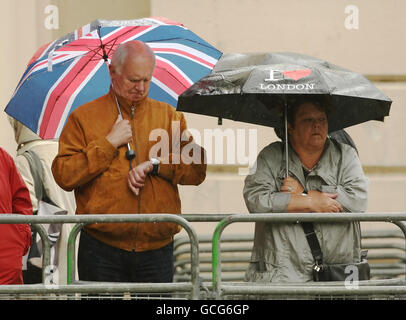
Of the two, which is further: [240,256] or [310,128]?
[240,256]

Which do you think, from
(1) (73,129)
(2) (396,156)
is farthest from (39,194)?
(2) (396,156)

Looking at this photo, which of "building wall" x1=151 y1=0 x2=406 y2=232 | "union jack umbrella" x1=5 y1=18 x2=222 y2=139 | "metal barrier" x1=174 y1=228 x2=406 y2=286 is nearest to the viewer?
"union jack umbrella" x1=5 y1=18 x2=222 y2=139

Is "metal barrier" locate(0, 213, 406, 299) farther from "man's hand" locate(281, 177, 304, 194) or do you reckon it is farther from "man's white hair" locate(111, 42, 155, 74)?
"man's white hair" locate(111, 42, 155, 74)

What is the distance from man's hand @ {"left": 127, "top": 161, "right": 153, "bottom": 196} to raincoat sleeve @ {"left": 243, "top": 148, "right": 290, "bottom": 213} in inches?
20.1

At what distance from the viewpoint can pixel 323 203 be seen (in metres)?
5.21

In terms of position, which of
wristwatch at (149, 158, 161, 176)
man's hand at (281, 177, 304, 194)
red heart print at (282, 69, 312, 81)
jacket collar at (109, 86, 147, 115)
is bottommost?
man's hand at (281, 177, 304, 194)

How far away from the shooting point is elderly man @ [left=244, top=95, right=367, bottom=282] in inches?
203

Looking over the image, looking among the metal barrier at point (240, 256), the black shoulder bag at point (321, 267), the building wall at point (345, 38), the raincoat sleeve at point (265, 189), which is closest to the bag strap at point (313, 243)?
the black shoulder bag at point (321, 267)

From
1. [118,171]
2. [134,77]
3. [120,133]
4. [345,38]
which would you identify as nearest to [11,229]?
[118,171]

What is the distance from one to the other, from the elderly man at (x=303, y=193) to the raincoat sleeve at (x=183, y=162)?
301mm

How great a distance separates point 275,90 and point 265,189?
0.50 m

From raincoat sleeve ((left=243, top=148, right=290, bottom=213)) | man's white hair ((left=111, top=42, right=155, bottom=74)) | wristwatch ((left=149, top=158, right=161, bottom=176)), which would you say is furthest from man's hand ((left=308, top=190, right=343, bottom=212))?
man's white hair ((left=111, top=42, right=155, bottom=74))

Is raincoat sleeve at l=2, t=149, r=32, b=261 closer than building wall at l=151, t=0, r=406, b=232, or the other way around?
raincoat sleeve at l=2, t=149, r=32, b=261

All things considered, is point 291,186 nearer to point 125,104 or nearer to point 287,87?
point 287,87
